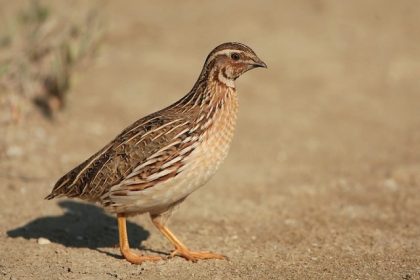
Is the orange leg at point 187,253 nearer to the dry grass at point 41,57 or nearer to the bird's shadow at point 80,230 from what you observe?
the bird's shadow at point 80,230

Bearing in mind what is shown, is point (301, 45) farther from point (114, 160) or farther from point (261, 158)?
point (114, 160)

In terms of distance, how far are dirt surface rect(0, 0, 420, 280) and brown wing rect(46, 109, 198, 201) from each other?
0.78 meters

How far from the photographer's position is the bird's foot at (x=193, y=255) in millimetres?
7379

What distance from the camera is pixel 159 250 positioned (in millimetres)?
7957

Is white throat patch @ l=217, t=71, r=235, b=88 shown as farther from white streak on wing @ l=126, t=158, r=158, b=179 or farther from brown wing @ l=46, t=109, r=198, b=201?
white streak on wing @ l=126, t=158, r=158, b=179

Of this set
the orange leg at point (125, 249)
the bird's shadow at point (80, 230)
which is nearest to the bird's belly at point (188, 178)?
the orange leg at point (125, 249)

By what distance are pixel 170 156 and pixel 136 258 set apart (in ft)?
3.92

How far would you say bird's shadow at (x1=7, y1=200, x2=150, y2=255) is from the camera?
815cm

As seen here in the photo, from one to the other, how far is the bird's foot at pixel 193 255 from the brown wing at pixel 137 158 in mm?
955

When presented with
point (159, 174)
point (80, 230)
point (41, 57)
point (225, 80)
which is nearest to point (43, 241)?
point (80, 230)

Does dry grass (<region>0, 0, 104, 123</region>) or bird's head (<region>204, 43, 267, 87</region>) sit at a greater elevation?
dry grass (<region>0, 0, 104, 123</region>)

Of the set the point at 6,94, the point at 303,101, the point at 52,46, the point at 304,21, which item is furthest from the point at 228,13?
the point at 6,94

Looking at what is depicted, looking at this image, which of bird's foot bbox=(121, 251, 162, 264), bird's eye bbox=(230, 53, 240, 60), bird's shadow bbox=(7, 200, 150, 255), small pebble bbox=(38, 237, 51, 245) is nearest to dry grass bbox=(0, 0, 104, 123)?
bird's shadow bbox=(7, 200, 150, 255)

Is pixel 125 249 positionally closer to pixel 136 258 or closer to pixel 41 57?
pixel 136 258
